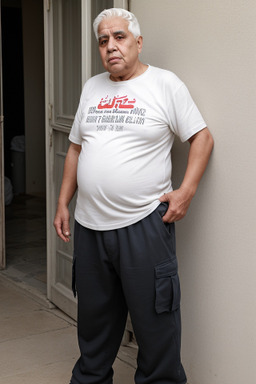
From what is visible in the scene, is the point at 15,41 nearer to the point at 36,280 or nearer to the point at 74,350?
the point at 36,280

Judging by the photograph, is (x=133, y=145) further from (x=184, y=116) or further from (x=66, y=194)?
(x=66, y=194)

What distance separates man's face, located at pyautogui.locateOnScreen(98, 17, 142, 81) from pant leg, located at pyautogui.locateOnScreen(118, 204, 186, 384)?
0.59 meters

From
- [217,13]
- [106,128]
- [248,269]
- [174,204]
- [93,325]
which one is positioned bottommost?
[93,325]

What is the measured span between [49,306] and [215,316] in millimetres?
1646

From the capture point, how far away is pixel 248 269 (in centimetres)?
241

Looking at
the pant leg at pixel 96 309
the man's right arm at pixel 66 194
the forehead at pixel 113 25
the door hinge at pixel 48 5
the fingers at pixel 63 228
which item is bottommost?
the pant leg at pixel 96 309

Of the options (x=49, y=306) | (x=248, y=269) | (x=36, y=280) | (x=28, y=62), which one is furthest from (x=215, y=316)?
(x=28, y=62)

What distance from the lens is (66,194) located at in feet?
9.12

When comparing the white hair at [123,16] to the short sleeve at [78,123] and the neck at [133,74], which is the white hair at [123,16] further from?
the short sleeve at [78,123]

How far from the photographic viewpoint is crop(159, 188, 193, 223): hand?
240 cm

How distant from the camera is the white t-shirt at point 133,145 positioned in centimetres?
241

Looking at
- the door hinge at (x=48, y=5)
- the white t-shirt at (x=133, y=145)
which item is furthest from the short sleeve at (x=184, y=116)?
the door hinge at (x=48, y=5)

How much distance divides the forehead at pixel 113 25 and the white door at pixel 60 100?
39.6 inches

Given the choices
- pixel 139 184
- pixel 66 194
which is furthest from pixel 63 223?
pixel 139 184
